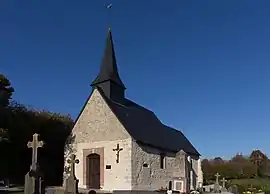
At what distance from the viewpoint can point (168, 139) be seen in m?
32.6

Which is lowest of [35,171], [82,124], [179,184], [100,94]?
[179,184]

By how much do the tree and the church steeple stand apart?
6.41 meters

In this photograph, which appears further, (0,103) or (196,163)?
(196,163)

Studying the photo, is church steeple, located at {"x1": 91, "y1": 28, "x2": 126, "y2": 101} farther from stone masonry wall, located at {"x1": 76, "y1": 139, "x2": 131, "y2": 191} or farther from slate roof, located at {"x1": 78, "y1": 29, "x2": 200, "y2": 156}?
stone masonry wall, located at {"x1": 76, "y1": 139, "x2": 131, "y2": 191}

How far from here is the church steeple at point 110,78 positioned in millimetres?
29219

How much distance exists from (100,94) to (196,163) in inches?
564

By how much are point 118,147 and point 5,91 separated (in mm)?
9315

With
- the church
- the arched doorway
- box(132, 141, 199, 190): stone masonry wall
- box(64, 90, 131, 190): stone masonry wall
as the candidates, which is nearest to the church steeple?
the church

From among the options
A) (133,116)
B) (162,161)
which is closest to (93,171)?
(133,116)

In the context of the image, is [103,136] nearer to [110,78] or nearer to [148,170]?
[148,170]

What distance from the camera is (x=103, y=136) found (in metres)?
27.3

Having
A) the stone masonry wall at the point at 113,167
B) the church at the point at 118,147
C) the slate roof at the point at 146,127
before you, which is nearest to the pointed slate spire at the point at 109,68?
the church at the point at 118,147

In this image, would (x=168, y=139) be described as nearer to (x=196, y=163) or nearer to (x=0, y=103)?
(x=196, y=163)

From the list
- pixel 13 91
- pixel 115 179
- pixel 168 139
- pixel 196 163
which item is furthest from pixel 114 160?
pixel 196 163
